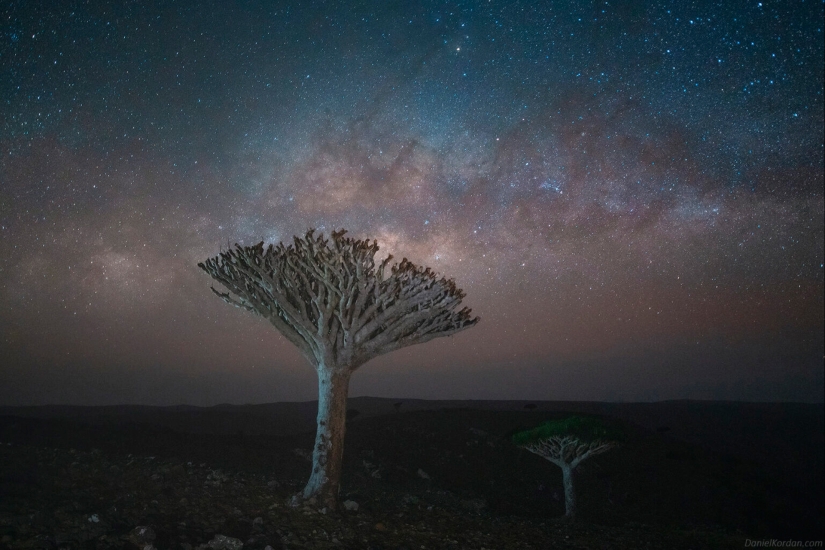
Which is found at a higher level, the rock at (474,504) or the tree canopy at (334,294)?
the tree canopy at (334,294)

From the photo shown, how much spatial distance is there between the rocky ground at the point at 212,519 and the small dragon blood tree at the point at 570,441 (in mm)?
2612

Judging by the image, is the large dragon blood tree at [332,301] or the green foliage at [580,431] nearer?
the large dragon blood tree at [332,301]

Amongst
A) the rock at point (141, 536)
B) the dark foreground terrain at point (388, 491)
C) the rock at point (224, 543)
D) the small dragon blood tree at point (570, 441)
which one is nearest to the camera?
the rock at point (141, 536)

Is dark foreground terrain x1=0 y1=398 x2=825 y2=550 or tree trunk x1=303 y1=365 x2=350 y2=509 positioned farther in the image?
tree trunk x1=303 y1=365 x2=350 y2=509

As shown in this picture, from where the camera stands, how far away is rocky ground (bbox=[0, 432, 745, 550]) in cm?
654

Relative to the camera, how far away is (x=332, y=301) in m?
9.77

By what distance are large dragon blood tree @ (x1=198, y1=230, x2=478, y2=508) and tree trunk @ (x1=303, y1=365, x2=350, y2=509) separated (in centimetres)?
2

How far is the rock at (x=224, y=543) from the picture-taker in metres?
6.40

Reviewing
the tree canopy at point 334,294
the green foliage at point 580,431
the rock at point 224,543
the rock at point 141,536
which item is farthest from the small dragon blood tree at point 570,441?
the rock at point 141,536

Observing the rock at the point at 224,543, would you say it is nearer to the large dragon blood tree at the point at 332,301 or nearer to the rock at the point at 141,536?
the rock at the point at 141,536

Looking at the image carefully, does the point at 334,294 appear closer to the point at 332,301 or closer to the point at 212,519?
the point at 332,301

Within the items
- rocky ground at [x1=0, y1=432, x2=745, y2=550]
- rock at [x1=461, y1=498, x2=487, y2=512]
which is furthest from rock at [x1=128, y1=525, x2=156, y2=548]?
rock at [x1=461, y1=498, x2=487, y2=512]

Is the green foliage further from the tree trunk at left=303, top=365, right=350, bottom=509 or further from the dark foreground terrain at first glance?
the tree trunk at left=303, top=365, right=350, bottom=509

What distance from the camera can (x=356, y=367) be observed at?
33.0 feet
